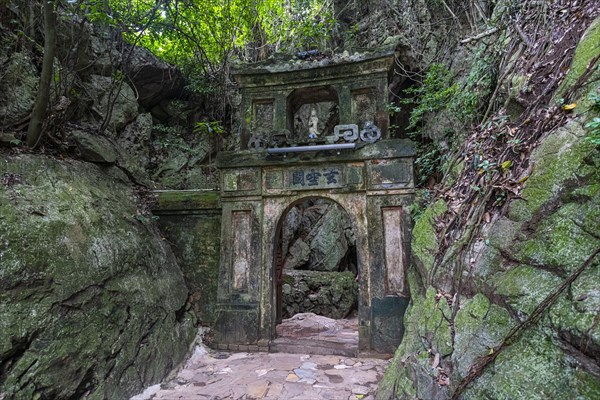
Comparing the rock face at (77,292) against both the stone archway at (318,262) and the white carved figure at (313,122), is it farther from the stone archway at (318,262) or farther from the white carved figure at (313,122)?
the white carved figure at (313,122)

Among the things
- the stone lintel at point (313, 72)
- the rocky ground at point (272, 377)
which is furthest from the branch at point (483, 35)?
the rocky ground at point (272, 377)

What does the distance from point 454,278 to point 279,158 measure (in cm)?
352

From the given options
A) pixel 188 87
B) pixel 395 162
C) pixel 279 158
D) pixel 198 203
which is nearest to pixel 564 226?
pixel 395 162

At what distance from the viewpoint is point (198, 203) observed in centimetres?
628

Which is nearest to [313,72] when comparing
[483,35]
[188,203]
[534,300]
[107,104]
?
[483,35]

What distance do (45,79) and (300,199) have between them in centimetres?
381

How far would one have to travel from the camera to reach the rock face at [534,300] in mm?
1919

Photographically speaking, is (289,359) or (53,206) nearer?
(53,206)

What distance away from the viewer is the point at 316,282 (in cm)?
1041

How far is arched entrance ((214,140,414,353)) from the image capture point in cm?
526

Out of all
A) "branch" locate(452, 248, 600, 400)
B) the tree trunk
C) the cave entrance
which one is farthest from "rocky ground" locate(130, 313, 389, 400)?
the tree trunk

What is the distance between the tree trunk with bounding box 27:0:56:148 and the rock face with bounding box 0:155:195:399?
0.42m

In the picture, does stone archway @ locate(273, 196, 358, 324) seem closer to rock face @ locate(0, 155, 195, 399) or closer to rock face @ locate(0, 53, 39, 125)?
rock face @ locate(0, 155, 195, 399)

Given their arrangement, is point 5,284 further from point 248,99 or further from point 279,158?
point 248,99
